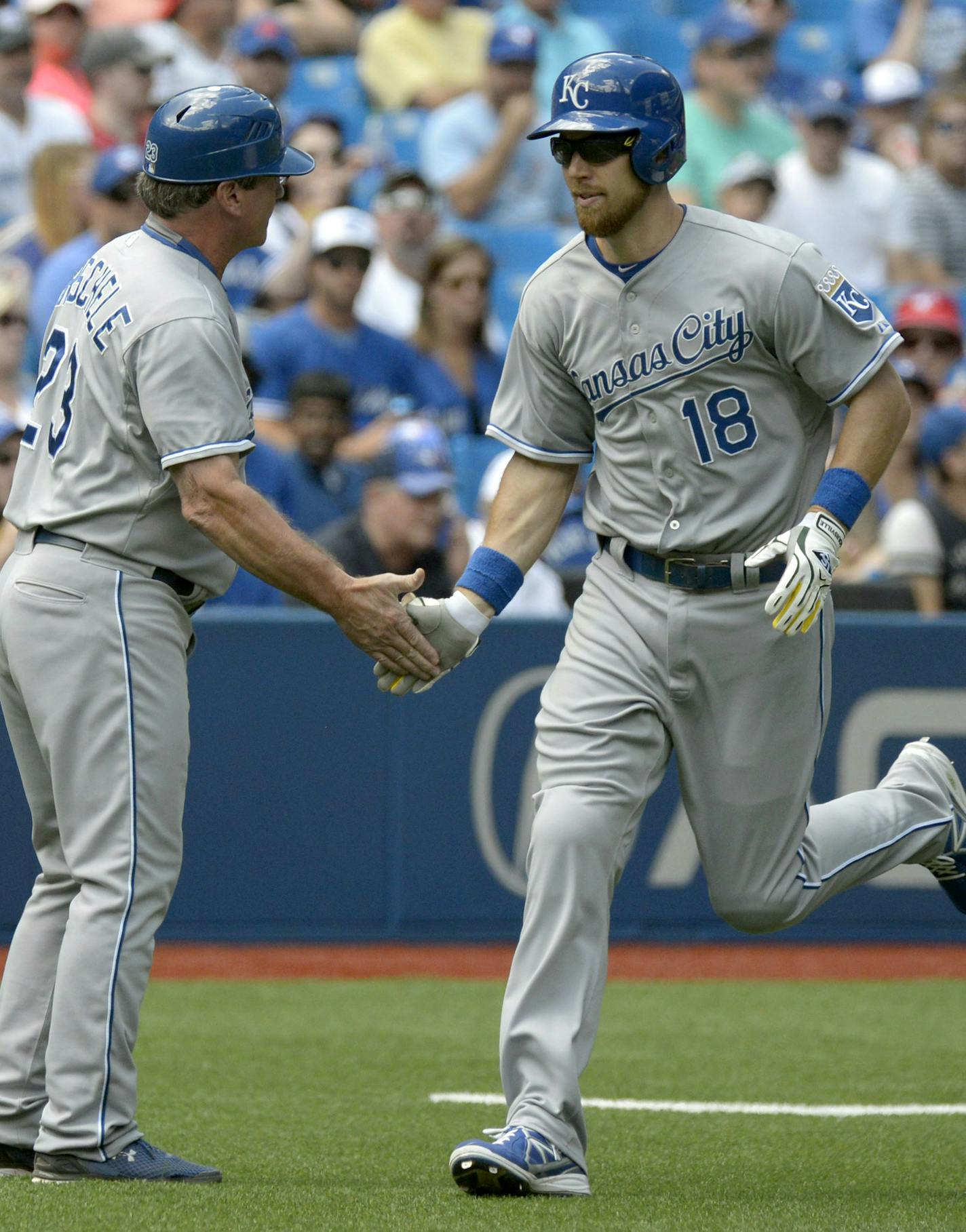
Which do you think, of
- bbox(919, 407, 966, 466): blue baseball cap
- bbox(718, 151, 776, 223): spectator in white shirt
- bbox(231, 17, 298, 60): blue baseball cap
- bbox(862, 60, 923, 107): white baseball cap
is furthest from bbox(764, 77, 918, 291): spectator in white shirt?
bbox(231, 17, 298, 60): blue baseball cap

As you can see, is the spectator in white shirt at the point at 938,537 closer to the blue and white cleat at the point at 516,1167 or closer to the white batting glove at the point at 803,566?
the white batting glove at the point at 803,566

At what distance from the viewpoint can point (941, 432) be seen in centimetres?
956

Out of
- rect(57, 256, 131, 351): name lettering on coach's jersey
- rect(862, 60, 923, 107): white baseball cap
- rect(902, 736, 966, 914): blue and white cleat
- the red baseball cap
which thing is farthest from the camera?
rect(862, 60, 923, 107): white baseball cap

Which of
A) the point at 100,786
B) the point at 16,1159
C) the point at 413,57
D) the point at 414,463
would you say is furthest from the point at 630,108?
the point at 413,57

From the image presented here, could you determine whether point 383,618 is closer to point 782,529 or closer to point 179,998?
point 782,529

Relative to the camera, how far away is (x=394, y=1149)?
15.1 ft

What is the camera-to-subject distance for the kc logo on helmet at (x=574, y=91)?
4.16m

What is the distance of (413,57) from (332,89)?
2.03 ft

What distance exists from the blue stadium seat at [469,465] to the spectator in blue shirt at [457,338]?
22cm

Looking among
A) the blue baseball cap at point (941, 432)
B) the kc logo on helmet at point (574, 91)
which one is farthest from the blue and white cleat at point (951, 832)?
the blue baseball cap at point (941, 432)

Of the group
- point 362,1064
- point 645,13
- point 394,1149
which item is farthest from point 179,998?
point 645,13

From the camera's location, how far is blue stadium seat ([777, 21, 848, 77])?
14.8 metres

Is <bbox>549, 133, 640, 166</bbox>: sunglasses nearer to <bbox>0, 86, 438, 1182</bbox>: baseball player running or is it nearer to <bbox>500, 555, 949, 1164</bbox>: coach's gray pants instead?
<bbox>0, 86, 438, 1182</bbox>: baseball player running

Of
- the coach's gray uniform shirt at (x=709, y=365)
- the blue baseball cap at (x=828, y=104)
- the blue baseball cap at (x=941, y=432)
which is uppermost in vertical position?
the blue baseball cap at (x=828, y=104)
